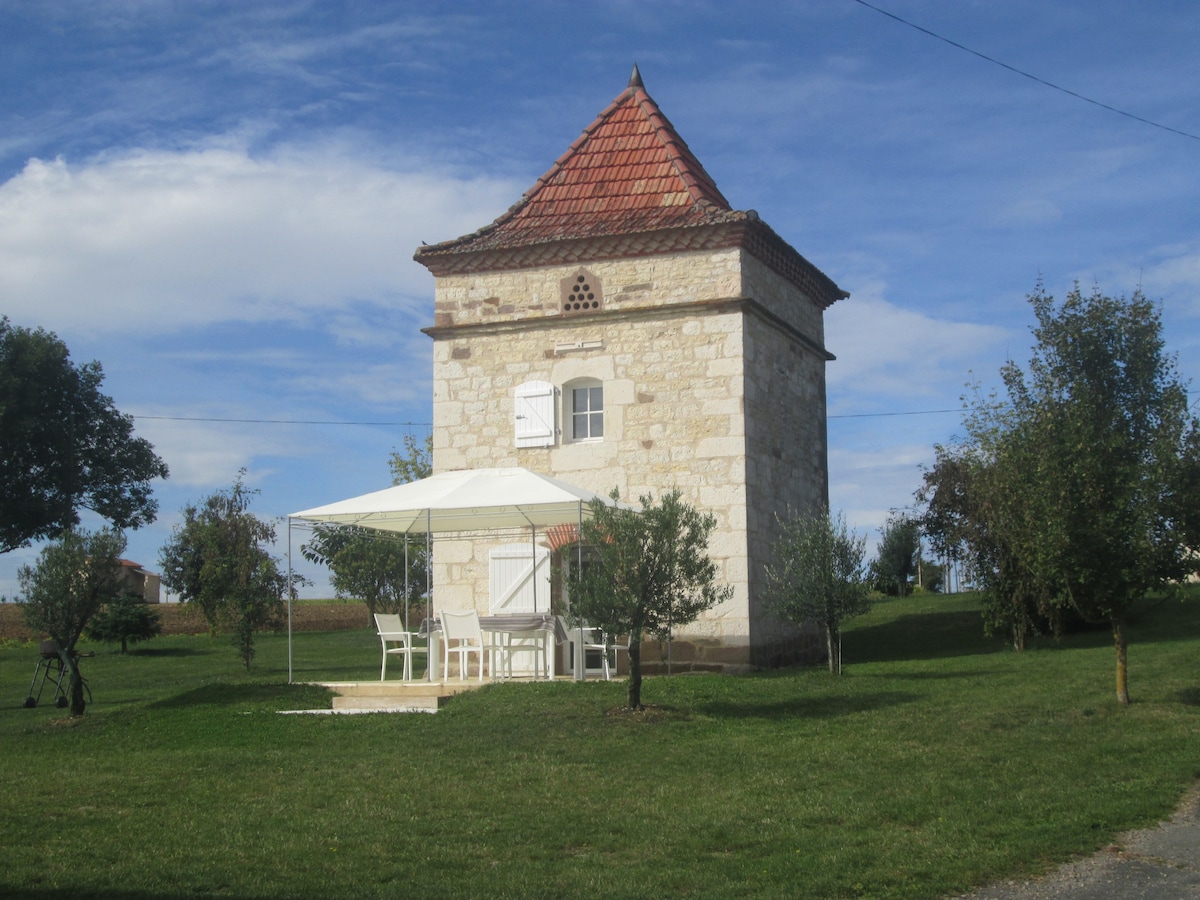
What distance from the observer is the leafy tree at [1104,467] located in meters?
12.1

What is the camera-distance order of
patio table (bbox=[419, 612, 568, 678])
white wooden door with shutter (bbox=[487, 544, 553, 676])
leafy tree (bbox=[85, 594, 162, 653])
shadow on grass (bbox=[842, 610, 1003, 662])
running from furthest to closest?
leafy tree (bbox=[85, 594, 162, 653]) < shadow on grass (bbox=[842, 610, 1003, 662]) < white wooden door with shutter (bbox=[487, 544, 553, 676]) < patio table (bbox=[419, 612, 568, 678])

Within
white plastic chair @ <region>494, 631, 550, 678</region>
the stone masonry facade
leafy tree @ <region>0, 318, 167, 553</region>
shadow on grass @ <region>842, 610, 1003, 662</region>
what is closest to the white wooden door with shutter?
white plastic chair @ <region>494, 631, 550, 678</region>

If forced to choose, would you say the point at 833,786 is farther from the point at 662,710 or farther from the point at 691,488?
the point at 691,488

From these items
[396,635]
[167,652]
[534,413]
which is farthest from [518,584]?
[167,652]

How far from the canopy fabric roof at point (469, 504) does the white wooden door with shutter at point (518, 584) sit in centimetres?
51

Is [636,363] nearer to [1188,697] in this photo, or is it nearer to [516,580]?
[516,580]

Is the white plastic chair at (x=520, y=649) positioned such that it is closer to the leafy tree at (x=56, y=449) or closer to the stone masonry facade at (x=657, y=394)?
the stone masonry facade at (x=657, y=394)

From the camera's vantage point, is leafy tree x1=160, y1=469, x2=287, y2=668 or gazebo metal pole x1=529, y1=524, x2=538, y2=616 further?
leafy tree x1=160, y1=469, x2=287, y2=668

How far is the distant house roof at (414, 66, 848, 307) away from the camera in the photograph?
56.4ft

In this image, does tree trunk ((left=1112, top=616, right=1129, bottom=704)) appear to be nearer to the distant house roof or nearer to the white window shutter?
the distant house roof

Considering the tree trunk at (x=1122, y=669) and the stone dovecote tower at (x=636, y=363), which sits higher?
the stone dovecote tower at (x=636, y=363)

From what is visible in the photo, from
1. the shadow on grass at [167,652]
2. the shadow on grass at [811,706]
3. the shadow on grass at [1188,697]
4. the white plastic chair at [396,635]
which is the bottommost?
the shadow on grass at [167,652]

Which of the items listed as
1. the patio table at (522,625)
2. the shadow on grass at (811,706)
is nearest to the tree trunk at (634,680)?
the shadow on grass at (811,706)

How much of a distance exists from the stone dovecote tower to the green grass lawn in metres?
2.76
